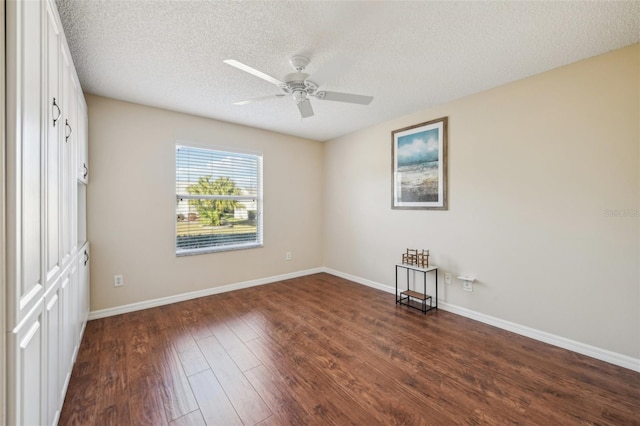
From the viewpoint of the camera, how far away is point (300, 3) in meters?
1.68

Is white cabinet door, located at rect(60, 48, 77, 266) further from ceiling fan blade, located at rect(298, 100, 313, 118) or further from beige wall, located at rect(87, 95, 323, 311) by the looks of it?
ceiling fan blade, located at rect(298, 100, 313, 118)

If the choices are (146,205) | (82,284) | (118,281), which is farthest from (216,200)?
(82,284)

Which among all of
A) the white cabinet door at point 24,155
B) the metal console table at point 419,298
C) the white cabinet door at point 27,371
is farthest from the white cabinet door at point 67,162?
the metal console table at point 419,298

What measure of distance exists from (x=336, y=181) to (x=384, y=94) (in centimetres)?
202

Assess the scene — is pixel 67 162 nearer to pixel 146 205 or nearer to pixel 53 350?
pixel 53 350

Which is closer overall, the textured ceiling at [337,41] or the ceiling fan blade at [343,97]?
the textured ceiling at [337,41]

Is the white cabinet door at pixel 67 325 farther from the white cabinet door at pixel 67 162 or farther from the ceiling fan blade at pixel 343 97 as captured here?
the ceiling fan blade at pixel 343 97

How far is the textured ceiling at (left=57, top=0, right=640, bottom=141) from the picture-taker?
1.72 meters

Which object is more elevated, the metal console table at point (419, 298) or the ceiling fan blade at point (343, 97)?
the ceiling fan blade at point (343, 97)

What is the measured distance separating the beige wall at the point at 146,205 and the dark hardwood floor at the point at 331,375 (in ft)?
1.57

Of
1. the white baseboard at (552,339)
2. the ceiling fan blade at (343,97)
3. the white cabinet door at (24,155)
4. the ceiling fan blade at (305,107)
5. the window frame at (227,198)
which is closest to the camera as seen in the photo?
the white cabinet door at (24,155)

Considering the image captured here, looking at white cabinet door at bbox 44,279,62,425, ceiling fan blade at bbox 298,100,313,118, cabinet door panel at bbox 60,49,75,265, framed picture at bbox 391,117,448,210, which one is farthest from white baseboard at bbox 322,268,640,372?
cabinet door panel at bbox 60,49,75,265

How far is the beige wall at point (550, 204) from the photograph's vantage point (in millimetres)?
2131

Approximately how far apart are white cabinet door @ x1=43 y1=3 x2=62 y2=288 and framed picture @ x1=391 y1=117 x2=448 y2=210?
3.37m
